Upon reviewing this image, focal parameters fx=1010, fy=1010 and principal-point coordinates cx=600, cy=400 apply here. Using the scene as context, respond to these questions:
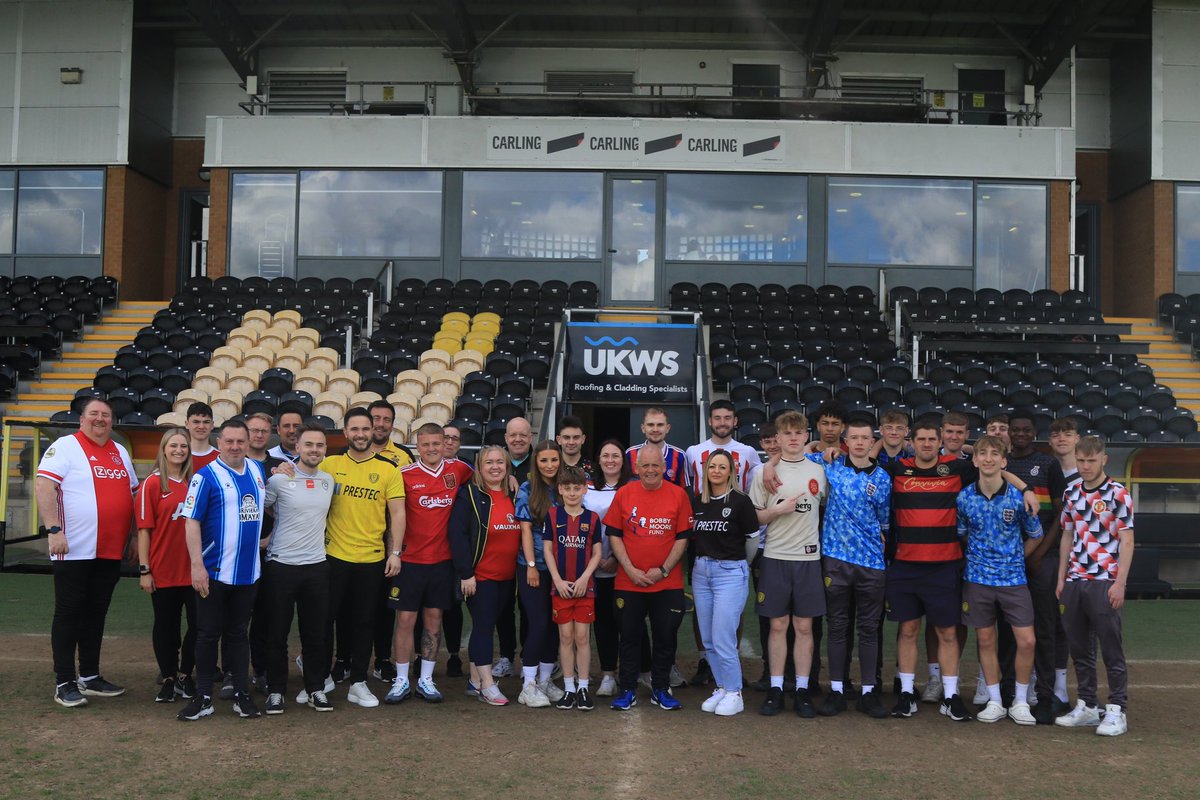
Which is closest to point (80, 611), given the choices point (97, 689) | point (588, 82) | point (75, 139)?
point (97, 689)

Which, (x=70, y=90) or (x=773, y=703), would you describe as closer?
(x=773, y=703)

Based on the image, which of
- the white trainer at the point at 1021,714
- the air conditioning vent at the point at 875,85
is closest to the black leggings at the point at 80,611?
the white trainer at the point at 1021,714

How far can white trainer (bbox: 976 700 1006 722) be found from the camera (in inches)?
230

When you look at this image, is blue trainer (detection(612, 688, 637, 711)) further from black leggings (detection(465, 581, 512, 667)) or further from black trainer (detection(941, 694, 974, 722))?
black trainer (detection(941, 694, 974, 722))

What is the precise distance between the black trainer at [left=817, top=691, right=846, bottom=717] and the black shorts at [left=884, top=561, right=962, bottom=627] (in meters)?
0.57

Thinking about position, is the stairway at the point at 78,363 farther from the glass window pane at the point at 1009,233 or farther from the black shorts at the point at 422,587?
the glass window pane at the point at 1009,233

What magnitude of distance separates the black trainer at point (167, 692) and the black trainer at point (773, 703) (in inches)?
138

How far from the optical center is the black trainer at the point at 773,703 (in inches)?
233

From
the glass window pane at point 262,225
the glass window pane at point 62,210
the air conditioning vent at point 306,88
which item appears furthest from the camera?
the air conditioning vent at point 306,88

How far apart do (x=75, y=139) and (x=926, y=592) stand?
1942 cm

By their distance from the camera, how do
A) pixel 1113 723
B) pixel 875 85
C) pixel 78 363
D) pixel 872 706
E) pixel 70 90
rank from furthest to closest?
pixel 875 85, pixel 70 90, pixel 78 363, pixel 872 706, pixel 1113 723

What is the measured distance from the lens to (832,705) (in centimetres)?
598

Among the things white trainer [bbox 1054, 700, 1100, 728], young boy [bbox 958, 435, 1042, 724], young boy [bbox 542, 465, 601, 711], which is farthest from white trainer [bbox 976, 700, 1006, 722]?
young boy [bbox 542, 465, 601, 711]

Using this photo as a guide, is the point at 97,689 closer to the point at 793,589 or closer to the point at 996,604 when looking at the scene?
the point at 793,589
